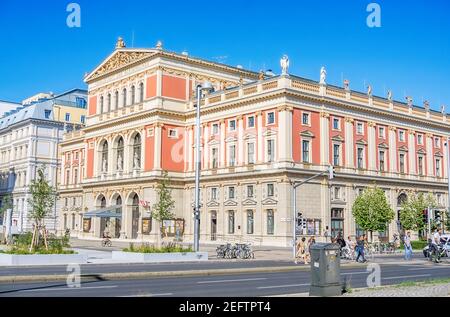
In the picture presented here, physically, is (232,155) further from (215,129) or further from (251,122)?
(251,122)

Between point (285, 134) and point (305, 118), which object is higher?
point (305, 118)

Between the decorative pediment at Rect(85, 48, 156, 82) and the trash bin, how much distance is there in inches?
2197

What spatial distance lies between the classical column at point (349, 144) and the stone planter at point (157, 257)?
30.8m

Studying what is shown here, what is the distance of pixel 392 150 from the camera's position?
6881 cm

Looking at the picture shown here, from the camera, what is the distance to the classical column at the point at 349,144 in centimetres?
6328

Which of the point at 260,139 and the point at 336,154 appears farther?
the point at 336,154

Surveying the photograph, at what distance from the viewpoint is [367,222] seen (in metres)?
57.2

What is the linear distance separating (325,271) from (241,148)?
155ft

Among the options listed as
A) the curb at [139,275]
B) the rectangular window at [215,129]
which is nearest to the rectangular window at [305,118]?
the rectangular window at [215,129]

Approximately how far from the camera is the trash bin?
1559cm

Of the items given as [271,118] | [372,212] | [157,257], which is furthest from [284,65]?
[157,257]

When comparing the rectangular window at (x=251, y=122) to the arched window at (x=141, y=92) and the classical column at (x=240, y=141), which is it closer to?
the classical column at (x=240, y=141)

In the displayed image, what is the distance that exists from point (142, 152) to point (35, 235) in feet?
119
